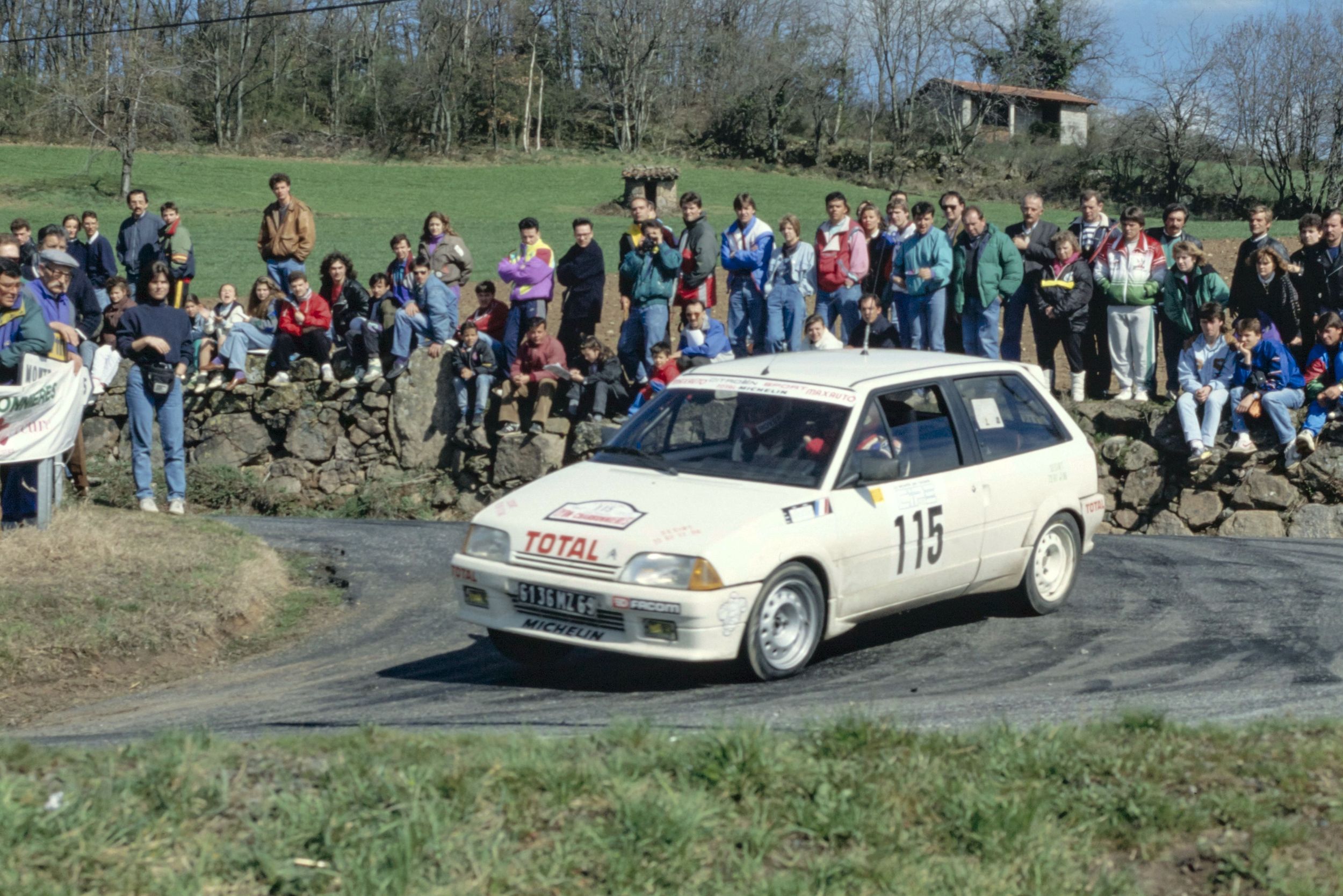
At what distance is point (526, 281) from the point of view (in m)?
16.3

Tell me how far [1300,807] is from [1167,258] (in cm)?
1071

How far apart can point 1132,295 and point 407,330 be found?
26.6ft

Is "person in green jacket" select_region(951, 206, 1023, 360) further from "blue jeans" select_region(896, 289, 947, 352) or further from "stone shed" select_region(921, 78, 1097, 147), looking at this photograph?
"stone shed" select_region(921, 78, 1097, 147)

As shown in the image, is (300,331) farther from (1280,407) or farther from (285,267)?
(1280,407)

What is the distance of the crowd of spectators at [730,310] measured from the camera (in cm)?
1395

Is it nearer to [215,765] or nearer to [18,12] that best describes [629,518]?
[215,765]

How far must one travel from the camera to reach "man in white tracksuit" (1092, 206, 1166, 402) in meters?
14.8

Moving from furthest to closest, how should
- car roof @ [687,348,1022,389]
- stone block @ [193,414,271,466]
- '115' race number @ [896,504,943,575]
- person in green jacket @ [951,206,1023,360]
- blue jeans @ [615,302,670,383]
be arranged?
1. stone block @ [193,414,271,466]
2. blue jeans @ [615,302,670,383]
3. person in green jacket @ [951,206,1023,360]
4. car roof @ [687,348,1022,389]
5. '115' race number @ [896,504,943,575]

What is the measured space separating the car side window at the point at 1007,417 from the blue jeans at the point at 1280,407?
15.8 feet

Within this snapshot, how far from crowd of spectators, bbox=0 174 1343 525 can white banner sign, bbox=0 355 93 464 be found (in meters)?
1.41

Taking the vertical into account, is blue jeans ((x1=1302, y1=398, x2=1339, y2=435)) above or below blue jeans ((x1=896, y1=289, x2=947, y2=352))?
below

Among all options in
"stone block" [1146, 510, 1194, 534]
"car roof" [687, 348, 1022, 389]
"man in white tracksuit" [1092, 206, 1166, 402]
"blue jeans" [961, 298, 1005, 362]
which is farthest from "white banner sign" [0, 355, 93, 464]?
"stone block" [1146, 510, 1194, 534]

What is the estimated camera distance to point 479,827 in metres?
4.91

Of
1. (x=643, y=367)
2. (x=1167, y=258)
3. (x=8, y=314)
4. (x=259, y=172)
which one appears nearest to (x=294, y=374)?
(x=643, y=367)
